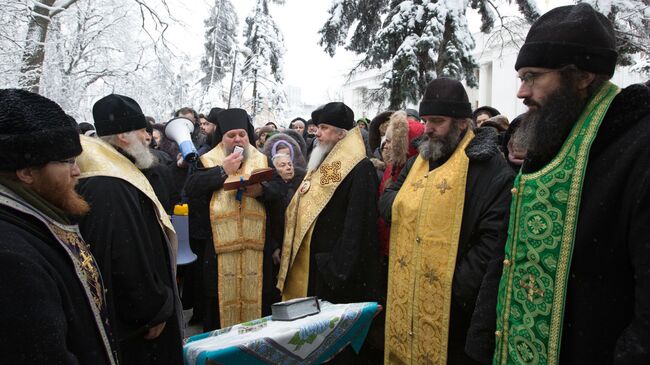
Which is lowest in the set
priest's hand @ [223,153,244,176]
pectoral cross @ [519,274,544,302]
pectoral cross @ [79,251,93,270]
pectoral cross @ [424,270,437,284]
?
pectoral cross @ [424,270,437,284]

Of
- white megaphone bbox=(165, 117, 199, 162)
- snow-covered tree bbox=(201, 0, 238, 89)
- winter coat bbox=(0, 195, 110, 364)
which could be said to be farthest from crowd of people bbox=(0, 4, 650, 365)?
snow-covered tree bbox=(201, 0, 238, 89)

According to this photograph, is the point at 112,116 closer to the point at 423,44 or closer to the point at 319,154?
the point at 319,154

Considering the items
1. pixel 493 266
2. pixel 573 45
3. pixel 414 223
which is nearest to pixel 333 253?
pixel 414 223

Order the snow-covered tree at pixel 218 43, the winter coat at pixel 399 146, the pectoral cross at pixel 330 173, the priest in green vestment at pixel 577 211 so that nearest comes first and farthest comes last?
the priest in green vestment at pixel 577 211 < the pectoral cross at pixel 330 173 < the winter coat at pixel 399 146 < the snow-covered tree at pixel 218 43

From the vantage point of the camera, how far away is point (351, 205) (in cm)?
388

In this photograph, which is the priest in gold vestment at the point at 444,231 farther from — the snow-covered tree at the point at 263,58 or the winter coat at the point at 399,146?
the snow-covered tree at the point at 263,58

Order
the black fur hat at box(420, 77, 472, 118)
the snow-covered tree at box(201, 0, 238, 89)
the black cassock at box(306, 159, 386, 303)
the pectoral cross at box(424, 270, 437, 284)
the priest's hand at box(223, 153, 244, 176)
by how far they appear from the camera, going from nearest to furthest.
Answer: the pectoral cross at box(424, 270, 437, 284) → the black fur hat at box(420, 77, 472, 118) → the black cassock at box(306, 159, 386, 303) → the priest's hand at box(223, 153, 244, 176) → the snow-covered tree at box(201, 0, 238, 89)

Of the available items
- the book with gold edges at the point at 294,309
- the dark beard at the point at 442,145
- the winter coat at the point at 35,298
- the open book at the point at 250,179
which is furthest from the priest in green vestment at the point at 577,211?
the open book at the point at 250,179

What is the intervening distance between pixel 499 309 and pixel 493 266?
0.24 metres

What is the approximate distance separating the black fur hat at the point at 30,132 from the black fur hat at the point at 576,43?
76.6 inches

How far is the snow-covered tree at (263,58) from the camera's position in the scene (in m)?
23.3

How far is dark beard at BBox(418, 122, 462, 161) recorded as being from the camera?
3250mm

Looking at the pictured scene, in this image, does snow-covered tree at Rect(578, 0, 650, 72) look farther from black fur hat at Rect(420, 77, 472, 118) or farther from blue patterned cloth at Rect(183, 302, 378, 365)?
blue patterned cloth at Rect(183, 302, 378, 365)

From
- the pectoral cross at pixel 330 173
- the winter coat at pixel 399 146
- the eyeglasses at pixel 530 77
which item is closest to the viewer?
the eyeglasses at pixel 530 77
